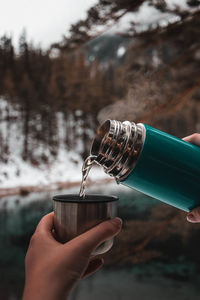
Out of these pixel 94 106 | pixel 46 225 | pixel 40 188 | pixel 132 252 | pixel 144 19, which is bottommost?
pixel 132 252

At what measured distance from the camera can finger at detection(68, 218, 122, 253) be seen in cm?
28

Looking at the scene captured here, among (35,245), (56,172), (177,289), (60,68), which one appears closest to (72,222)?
(35,245)

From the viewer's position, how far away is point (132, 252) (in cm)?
116

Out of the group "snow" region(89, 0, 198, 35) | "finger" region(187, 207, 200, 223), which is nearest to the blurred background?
"snow" region(89, 0, 198, 35)

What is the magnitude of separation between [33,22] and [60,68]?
20 cm

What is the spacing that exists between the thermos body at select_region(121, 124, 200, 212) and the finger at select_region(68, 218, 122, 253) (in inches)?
2.4

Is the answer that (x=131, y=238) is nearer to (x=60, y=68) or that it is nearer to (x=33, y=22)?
(x=60, y=68)

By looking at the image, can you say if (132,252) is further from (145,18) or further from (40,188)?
(145,18)

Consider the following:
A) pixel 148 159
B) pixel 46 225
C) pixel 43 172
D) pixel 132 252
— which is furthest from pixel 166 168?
pixel 132 252

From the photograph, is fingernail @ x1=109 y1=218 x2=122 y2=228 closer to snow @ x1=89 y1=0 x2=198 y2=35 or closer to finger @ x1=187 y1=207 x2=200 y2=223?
finger @ x1=187 y1=207 x2=200 y2=223

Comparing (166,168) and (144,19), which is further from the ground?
(144,19)

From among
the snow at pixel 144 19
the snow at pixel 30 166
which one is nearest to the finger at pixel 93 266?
the snow at pixel 30 166

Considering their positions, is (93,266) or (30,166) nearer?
(93,266)

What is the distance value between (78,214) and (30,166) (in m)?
0.79
